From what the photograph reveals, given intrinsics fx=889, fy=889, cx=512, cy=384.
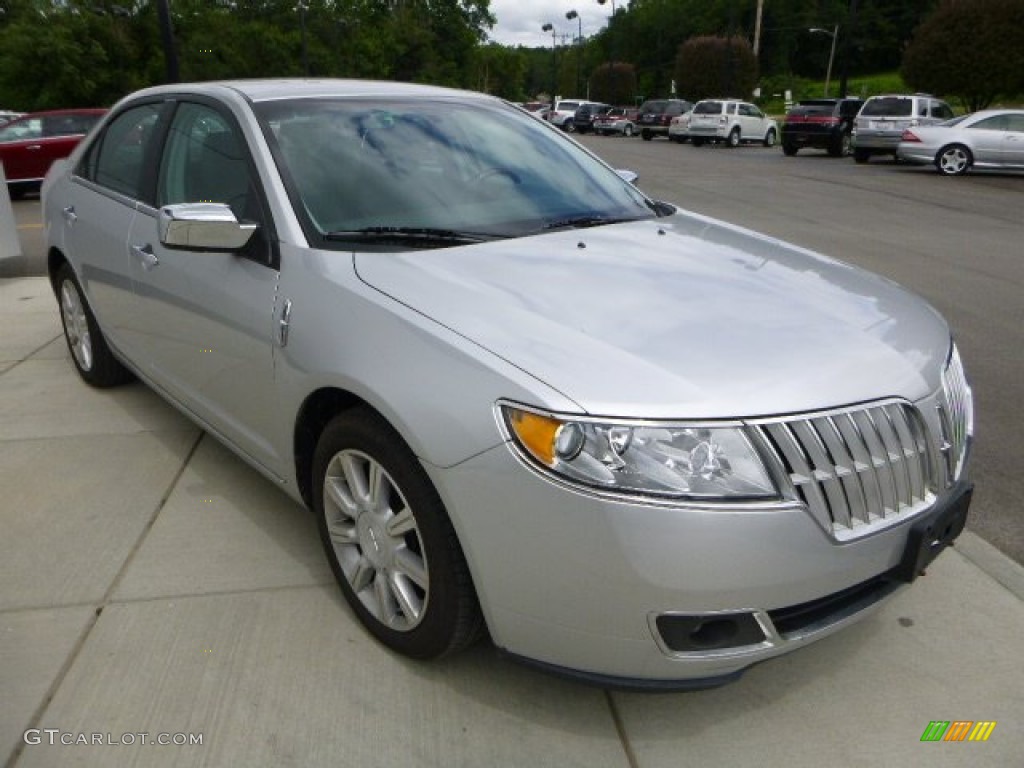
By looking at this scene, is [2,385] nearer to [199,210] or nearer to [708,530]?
[199,210]

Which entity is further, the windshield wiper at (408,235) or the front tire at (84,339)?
the front tire at (84,339)

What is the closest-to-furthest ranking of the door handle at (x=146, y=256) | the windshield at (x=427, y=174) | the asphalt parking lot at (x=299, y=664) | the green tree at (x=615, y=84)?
the asphalt parking lot at (x=299, y=664), the windshield at (x=427, y=174), the door handle at (x=146, y=256), the green tree at (x=615, y=84)

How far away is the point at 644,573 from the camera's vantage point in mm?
1966

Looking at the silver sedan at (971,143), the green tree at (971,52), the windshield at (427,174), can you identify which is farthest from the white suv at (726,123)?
the windshield at (427,174)

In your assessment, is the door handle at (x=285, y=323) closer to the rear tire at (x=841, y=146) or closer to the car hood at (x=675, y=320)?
the car hood at (x=675, y=320)

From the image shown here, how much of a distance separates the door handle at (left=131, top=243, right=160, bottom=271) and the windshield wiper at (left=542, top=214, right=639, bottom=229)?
1.59 m

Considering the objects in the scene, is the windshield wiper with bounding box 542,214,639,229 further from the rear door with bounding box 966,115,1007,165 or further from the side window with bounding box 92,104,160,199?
the rear door with bounding box 966,115,1007,165

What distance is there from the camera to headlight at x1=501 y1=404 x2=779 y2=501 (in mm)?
1982

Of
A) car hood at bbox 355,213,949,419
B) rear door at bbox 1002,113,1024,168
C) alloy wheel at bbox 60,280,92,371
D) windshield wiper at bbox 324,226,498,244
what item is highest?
windshield wiper at bbox 324,226,498,244

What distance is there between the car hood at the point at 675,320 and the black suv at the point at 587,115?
44.3m

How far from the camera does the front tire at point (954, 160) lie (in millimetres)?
18734

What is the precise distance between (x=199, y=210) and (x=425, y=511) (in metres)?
1.32

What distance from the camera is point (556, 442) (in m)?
2.02

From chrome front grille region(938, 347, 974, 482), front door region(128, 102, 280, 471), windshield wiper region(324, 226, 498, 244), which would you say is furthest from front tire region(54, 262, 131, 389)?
chrome front grille region(938, 347, 974, 482)
